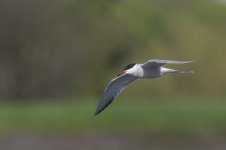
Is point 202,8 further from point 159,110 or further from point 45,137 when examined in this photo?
point 45,137

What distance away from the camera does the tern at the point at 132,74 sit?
306 inches

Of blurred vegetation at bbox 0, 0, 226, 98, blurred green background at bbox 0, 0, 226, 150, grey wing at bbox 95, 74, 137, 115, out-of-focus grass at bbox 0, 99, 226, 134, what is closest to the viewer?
grey wing at bbox 95, 74, 137, 115

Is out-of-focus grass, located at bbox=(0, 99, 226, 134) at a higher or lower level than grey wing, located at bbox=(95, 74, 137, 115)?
lower

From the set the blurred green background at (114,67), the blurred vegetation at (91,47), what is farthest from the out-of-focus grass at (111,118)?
the blurred vegetation at (91,47)

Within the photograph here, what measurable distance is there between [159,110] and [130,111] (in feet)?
2.36

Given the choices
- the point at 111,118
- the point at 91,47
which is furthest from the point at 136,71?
the point at 91,47

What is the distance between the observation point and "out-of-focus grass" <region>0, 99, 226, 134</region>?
1688 centimetres

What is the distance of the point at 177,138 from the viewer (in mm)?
17578

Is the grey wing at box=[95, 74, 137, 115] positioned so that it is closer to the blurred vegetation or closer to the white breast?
the white breast

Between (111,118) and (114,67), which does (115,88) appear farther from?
(114,67)

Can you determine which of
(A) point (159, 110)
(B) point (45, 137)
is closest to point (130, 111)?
(A) point (159, 110)

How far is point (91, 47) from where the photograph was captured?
75.5 feet

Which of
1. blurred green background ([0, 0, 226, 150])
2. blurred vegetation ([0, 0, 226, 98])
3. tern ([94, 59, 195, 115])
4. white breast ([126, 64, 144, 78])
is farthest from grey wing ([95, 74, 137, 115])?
blurred vegetation ([0, 0, 226, 98])

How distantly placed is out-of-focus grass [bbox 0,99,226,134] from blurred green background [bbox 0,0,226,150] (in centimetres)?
2
